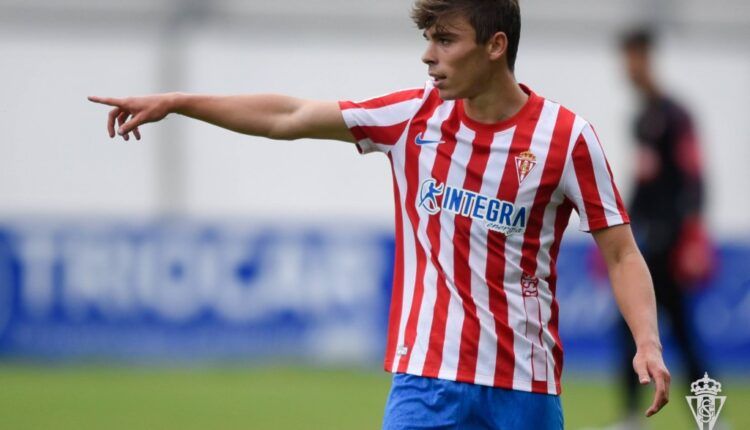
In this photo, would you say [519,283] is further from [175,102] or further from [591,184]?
[175,102]

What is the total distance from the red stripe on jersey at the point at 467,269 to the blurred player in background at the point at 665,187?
14.1ft

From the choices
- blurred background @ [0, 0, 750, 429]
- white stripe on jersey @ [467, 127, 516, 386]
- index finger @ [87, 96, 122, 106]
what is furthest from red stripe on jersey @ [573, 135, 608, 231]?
blurred background @ [0, 0, 750, 429]

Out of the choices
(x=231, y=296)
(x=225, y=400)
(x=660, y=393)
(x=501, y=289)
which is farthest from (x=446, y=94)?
(x=231, y=296)

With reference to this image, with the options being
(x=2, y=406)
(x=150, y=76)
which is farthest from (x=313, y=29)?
(x=2, y=406)

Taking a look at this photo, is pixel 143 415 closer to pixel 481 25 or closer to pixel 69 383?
pixel 69 383

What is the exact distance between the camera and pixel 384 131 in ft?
15.3

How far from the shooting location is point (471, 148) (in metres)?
4.54

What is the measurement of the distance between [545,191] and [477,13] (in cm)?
60

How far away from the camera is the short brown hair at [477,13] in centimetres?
446

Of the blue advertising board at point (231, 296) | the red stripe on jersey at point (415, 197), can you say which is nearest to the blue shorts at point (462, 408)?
the red stripe on jersey at point (415, 197)

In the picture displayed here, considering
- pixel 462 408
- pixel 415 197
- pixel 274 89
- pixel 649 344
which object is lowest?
pixel 462 408

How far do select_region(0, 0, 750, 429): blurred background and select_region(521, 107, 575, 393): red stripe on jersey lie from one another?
22.2 feet

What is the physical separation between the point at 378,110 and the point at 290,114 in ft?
0.95

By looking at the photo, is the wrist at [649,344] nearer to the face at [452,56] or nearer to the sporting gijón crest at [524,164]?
the sporting gijón crest at [524,164]
